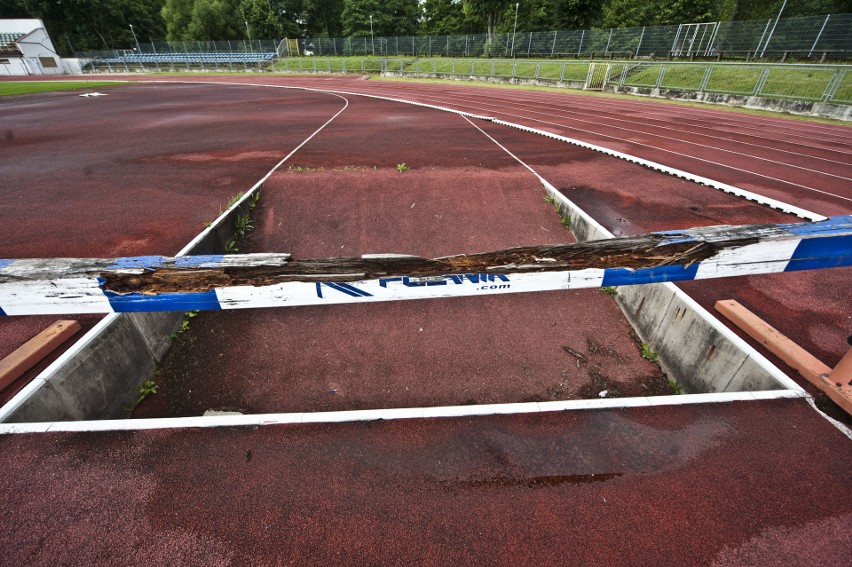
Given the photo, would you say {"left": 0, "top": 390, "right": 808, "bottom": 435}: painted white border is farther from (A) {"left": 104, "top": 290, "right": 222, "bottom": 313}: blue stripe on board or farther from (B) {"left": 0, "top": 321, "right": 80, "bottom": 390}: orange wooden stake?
(A) {"left": 104, "top": 290, "right": 222, "bottom": 313}: blue stripe on board

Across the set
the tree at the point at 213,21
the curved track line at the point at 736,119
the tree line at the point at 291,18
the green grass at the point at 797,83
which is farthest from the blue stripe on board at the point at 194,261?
the tree at the point at 213,21

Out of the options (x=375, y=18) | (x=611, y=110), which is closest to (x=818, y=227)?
(x=611, y=110)

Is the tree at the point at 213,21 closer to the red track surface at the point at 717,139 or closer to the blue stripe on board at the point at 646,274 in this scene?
the red track surface at the point at 717,139

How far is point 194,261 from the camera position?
227 centimetres

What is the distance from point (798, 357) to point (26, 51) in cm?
7931

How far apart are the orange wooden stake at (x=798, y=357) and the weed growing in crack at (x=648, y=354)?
88cm

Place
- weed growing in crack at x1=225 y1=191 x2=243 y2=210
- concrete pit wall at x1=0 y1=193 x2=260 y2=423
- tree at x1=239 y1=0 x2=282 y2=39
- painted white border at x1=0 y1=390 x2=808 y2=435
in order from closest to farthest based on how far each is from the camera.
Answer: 1. painted white border at x1=0 y1=390 x2=808 y2=435
2. concrete pit wall at x1=0 y1=193 x2=260 y2=423
3. weed growing in crack at x1=225 y1=191 x2=243 y2=210
4. tree at x1=239 y1=0 x2=282 y2=39

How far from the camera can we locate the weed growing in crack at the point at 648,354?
183 inches

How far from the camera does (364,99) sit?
2150 cm

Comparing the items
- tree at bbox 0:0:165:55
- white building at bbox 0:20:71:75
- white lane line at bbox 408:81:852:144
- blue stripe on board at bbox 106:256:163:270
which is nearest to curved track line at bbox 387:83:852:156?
white lane line at bbox 408:81:852:144

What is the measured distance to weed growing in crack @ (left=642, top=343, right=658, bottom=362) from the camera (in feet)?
15.3

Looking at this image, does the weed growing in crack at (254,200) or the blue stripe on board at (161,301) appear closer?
the blue stripe on board at (161,301)

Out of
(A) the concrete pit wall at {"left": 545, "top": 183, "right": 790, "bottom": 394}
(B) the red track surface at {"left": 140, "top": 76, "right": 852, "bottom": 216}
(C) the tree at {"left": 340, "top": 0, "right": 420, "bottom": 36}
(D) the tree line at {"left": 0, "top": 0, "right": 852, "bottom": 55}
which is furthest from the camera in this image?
(C) the tree at {"left": 340, "top": 0, "right": 420, "bottom": 36}

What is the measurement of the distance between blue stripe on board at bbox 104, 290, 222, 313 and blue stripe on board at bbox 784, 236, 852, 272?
152 inches
